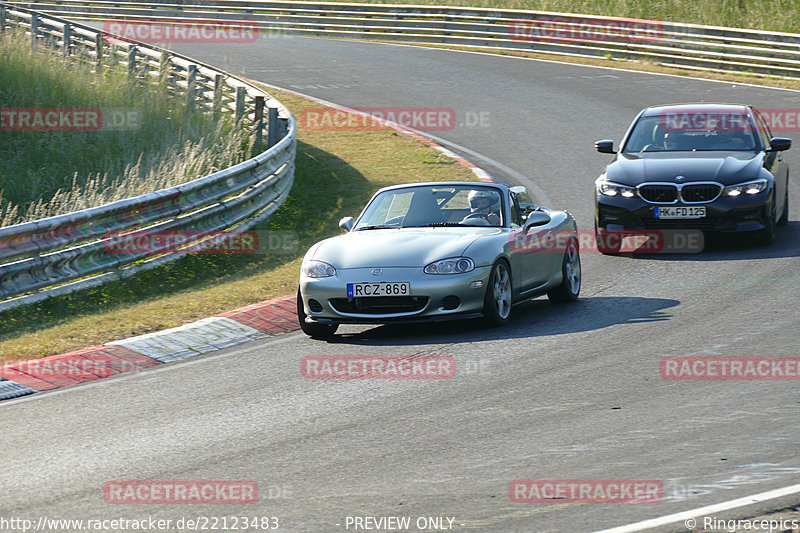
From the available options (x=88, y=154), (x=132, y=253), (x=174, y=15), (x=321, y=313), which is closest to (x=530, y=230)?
(x=321, y=313)

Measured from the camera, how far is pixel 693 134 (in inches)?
576

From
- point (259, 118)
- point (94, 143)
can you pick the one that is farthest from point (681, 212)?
point (94, 143)

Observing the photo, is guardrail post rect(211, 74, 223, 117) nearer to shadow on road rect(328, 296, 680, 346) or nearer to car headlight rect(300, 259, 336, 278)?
shadow on road rect(328, 296, 680, 346)

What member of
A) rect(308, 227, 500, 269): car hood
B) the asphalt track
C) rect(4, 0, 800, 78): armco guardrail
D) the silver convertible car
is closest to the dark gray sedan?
the asphalt track

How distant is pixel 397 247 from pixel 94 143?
35.0 feet

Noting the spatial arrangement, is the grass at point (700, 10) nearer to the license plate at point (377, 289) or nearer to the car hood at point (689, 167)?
the car hood at point (689, 167)

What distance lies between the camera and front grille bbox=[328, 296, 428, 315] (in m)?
9.77

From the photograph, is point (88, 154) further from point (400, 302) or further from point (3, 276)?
point (400, 302)

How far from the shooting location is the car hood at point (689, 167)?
44.2 feet

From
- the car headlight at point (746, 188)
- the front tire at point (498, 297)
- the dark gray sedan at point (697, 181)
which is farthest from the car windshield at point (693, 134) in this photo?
the front tire at point (498, 297)

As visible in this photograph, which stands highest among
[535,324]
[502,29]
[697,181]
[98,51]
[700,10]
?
[697,181]

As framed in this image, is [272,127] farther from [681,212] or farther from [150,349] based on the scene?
[150,349]

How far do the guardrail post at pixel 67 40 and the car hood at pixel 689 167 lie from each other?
1453 centimetres

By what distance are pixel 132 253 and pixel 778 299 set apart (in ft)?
21.9
